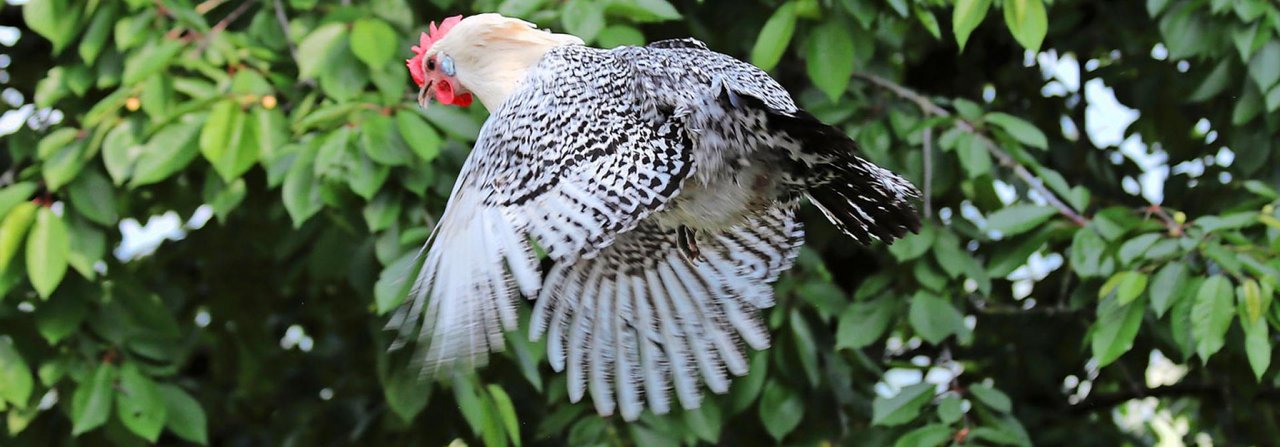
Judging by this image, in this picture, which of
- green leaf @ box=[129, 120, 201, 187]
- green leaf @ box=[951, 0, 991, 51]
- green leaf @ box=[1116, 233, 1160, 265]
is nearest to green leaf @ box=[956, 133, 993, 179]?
green leaf @ box=[1116, 233, 1160, 265]

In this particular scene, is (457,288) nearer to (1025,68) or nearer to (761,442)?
(761,442)

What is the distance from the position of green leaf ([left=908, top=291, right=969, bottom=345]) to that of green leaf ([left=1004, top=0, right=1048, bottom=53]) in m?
0.71

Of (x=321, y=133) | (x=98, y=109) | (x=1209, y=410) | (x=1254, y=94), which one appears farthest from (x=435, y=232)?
(x=1209, y=410)

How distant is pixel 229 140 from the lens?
3.61 m

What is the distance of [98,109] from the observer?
3.75 m

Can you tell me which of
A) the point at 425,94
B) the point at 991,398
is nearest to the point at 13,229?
the point at 425,94

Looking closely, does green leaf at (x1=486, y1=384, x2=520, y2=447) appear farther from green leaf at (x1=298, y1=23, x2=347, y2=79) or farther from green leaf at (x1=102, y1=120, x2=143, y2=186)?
green leaf at (x1=102, y1=120, x2=143, y2=186)

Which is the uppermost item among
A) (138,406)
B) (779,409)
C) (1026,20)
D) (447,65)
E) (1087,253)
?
(1026,20)

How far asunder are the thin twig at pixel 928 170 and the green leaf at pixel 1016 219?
20cm

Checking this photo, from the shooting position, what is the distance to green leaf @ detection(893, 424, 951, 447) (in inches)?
145

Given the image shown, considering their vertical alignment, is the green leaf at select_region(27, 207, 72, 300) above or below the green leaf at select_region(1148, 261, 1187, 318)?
below

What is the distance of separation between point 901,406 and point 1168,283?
68 cm

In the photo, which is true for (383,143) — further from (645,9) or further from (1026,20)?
(1026,20)

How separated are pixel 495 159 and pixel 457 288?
286 millimetres
